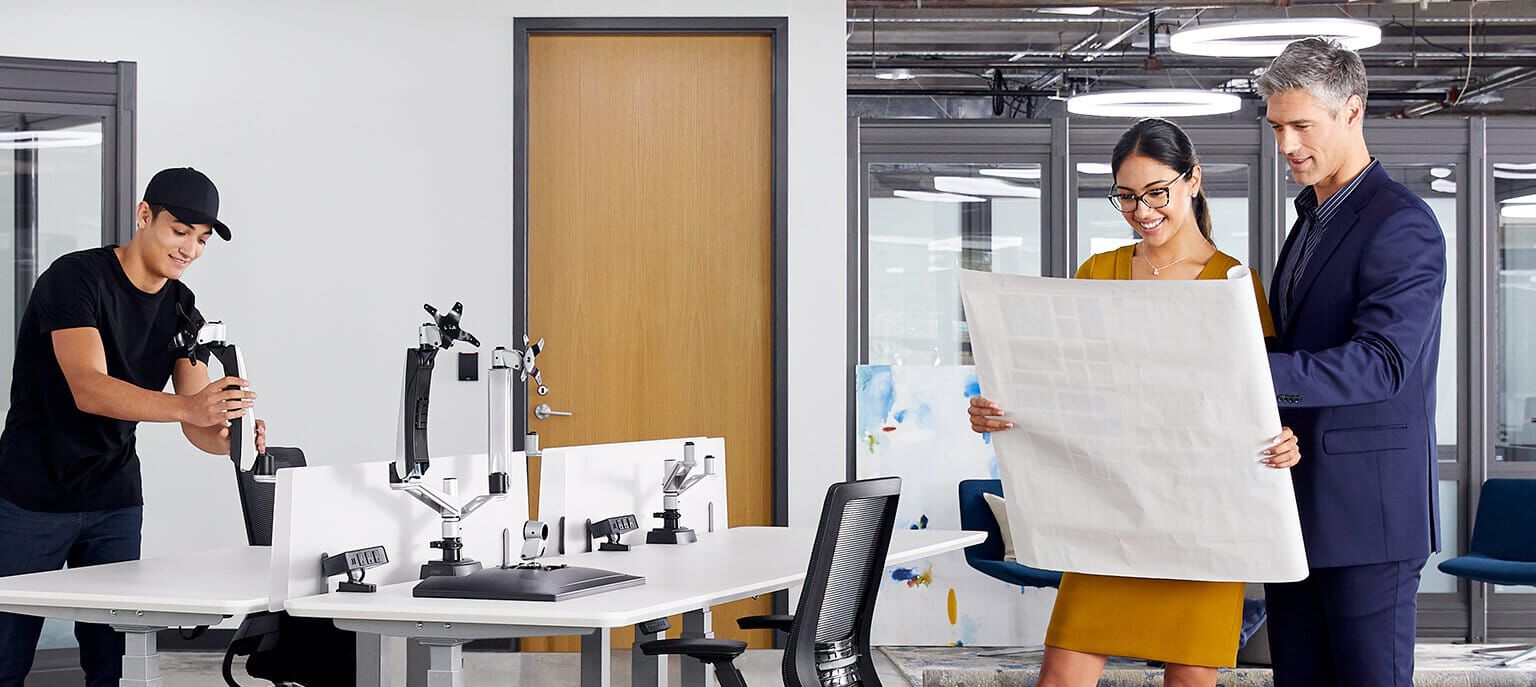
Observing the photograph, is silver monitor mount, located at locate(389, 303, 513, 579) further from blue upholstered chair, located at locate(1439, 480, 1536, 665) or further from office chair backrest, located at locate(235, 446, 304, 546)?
blue upholstered chair, located at locate(1439, 480, 1536, 665)

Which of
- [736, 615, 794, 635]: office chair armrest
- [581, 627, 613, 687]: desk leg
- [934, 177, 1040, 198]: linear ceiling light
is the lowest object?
[581, 627, 613, 687]: desk leg

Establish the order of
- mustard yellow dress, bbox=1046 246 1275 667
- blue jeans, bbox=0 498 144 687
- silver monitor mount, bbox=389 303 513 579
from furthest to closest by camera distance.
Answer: blue jeans, bbox=0 498 144 687 → silver monitor mount, bbox=389 303 513 579 → mustard yellow dress, bbox=1046 246 1275 667

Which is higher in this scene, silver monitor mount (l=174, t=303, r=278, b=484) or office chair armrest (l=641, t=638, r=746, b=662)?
silver monitor mount (l=174, t=303, r=278, b=484)

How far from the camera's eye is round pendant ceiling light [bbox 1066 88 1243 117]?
5449 mm

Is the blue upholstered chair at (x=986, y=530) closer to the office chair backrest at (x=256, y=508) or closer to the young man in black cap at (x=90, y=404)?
the office chair backrest at (x=256, y=508)

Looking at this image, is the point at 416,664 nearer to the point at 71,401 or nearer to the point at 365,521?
the point at 365,521

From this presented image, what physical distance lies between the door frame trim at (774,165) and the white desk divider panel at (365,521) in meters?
2.14

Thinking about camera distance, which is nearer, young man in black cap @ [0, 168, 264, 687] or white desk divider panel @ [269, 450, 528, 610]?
white desk divider panel @ [269, 450, 528, 610]

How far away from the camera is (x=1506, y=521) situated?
17.5 ft

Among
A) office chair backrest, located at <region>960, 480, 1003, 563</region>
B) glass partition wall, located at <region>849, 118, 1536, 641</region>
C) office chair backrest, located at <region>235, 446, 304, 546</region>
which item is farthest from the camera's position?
glass partition wall, located at <region>849, 118, 1536, 641</region>

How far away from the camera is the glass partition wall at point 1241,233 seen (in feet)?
18.4

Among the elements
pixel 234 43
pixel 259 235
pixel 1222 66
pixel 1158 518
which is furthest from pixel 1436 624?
pixel 234 43

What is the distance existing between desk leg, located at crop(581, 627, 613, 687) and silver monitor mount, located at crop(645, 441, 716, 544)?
0.41m

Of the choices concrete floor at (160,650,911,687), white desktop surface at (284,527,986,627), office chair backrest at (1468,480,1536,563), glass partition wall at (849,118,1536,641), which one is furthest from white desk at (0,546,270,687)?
office chair backrest at (1468,480,1536,563)
